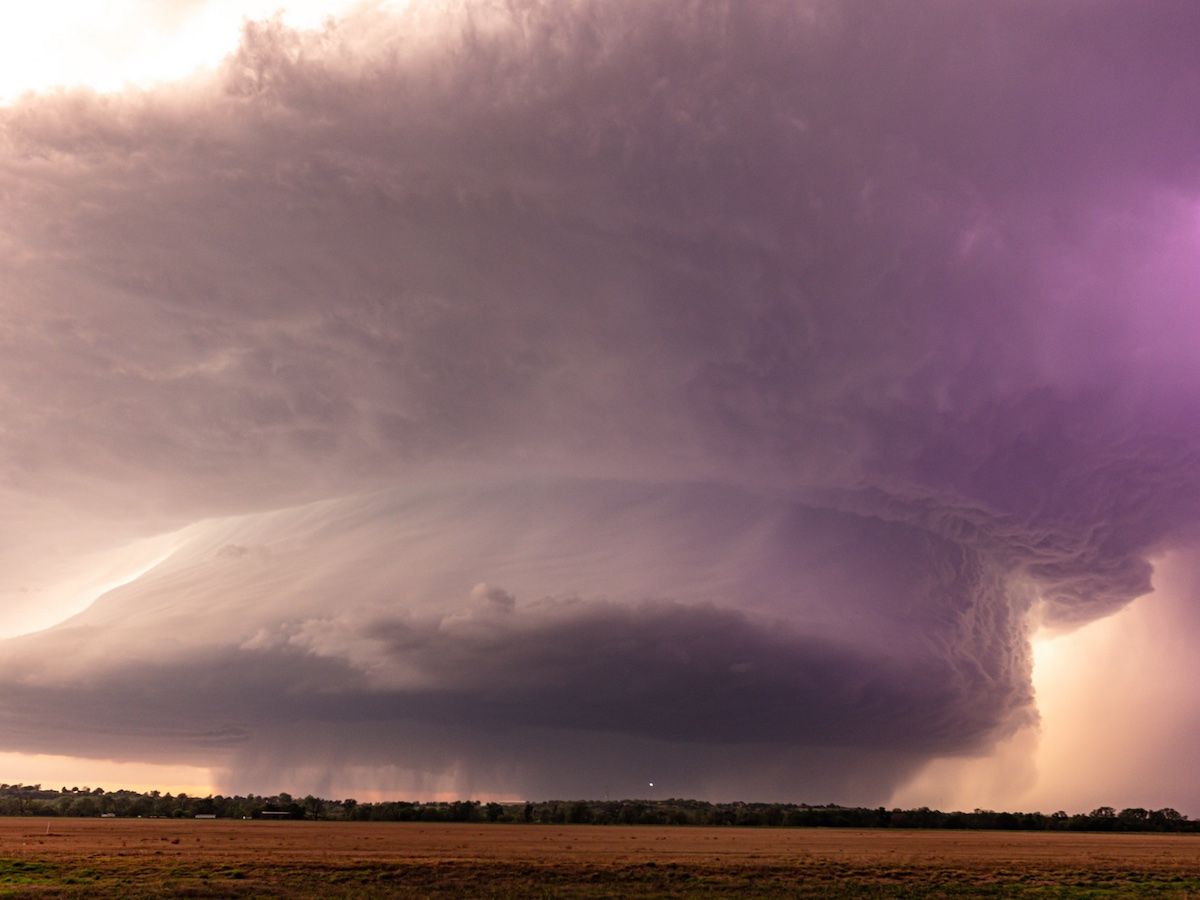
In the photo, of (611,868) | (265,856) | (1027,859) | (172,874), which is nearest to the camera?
(172,874)

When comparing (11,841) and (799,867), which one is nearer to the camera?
(799,867)

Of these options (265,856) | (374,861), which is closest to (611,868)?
(374,861)

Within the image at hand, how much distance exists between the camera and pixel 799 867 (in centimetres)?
9981

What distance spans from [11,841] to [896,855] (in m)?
119

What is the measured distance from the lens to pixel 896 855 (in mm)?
126062

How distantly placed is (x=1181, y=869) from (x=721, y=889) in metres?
63.6

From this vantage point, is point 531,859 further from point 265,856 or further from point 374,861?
point 265,856

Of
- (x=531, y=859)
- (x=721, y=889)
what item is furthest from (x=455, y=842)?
(x=721, y=889)

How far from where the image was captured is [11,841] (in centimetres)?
13125

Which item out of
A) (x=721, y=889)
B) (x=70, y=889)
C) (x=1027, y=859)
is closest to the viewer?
(x=70, y=889)

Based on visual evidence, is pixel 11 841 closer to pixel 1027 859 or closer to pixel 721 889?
pixel 721 889

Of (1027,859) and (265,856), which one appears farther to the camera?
(1027,859)

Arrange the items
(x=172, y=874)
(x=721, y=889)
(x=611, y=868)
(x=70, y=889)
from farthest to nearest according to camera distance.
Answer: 1. (x=611, y=868)
2. (x=172, y=874)
3. (x=721, y=889)
4. (x=70, y=889)

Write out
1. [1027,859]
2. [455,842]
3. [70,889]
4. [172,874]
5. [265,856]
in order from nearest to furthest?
[70,889] → [172,874] → [265,856] → [1027,859] → [455,842]
